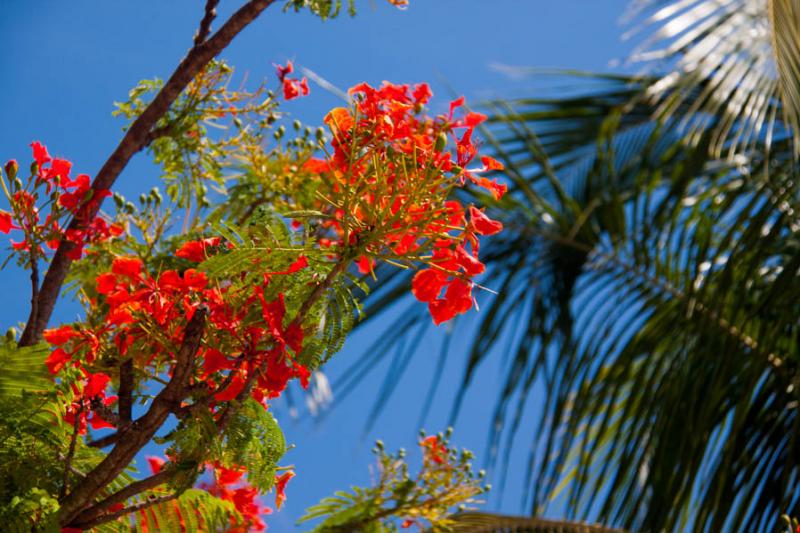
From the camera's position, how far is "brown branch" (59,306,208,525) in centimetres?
98

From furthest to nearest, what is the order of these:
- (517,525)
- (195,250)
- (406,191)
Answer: (517,525), (195,250), (406,191)

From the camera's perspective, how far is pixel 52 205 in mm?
1298

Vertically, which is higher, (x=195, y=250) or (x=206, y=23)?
(x=206, y=23)


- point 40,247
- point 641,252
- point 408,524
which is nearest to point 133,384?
point 40,247

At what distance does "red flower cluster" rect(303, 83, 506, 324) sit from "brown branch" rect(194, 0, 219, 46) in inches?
17.6

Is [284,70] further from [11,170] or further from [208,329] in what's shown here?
[208,329]

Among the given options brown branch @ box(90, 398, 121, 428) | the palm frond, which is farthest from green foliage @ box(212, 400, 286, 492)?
the palm frond

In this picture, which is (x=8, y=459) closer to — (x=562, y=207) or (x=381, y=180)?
(x=381, y=180)

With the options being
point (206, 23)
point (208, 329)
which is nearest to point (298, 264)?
point (208, 329)

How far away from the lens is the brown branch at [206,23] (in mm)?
1427

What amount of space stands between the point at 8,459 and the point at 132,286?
237mm

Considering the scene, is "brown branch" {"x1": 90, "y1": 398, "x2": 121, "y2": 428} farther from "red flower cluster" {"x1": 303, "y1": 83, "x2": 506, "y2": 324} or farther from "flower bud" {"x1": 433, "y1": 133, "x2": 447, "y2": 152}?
"flower bud" {"x1": 433, "y1": 133, "x2": 447, "y2": 152}

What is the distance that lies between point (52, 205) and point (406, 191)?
580 mm

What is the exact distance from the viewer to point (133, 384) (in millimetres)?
1135
